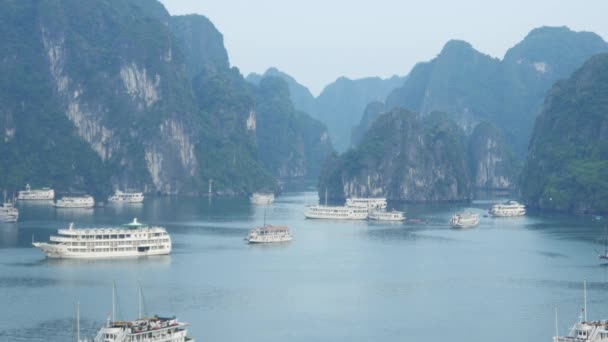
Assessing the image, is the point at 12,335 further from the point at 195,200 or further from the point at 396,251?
the point at 195,200

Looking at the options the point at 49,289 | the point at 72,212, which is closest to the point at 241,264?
the point at 49,289

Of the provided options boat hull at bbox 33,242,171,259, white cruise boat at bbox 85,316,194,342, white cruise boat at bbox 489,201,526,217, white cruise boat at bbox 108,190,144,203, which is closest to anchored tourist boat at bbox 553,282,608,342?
white cruise boat at bbox 85,316,194,342

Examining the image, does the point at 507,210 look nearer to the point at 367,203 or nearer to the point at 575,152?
the point at 367,203

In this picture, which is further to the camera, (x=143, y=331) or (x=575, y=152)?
(x=575, y=152)

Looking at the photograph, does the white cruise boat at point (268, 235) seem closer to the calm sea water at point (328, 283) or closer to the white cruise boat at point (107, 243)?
the calm sea water at point (328, 283)

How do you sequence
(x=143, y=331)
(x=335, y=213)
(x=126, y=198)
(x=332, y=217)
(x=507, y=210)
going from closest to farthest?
(x=143, y=331) → (x=332, y=217) → (x=335, y=213) → (x=507, y=210) → (x=126, y=198)

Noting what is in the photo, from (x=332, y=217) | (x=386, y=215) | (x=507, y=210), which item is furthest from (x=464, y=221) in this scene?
(x=332, y=217)

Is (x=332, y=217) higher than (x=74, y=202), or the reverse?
(x=74, y=202)
